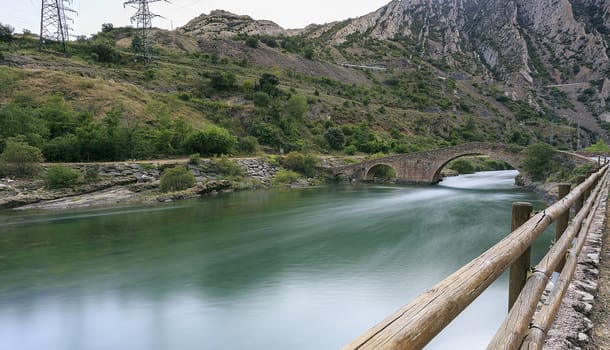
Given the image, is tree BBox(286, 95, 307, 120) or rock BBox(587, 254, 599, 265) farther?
tree BBox(286, 95, 307, 120)

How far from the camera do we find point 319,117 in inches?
2085

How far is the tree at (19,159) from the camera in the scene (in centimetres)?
2069

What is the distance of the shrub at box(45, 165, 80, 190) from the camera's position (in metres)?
21.5

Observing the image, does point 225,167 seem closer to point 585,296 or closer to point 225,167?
point 225,167

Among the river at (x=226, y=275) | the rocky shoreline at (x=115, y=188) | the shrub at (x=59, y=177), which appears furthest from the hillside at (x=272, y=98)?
the river at (x=226, y=275)

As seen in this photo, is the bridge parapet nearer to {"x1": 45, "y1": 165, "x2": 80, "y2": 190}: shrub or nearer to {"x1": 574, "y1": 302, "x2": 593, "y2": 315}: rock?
{"x1": 45, "y1": 165, "x2": 80, "y2": 190}: shrub

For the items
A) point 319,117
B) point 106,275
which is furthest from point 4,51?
point 106,275

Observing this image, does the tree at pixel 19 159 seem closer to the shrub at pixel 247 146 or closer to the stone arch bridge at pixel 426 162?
the shrub at pixel 247 146

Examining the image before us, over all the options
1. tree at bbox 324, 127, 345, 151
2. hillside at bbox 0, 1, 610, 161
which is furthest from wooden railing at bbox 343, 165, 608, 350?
tree at bbox 324, 127, 345, 151

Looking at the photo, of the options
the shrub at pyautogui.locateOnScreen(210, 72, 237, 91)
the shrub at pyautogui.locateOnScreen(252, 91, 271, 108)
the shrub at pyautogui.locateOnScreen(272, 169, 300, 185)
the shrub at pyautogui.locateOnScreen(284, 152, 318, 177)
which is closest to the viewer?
the shrub at pyautogui.locateOnScreen(272, 169, 300, 185)

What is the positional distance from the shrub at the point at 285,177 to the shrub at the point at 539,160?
63.8 ft

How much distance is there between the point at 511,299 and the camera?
8.67 ft

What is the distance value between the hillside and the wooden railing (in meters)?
28.7

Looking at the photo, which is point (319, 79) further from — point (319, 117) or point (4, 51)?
point (4, 51)
